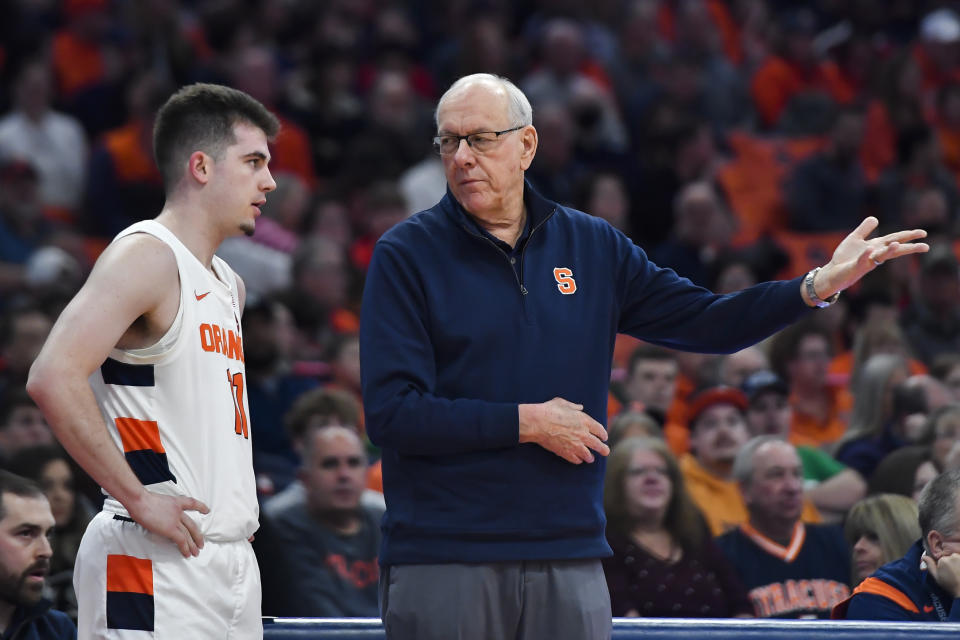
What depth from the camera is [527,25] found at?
11.8 m

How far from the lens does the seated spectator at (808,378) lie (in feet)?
24.9

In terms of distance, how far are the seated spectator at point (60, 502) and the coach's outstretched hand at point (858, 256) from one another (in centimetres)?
282

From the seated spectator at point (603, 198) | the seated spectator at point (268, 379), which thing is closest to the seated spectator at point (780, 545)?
the seated spectator at point (268, 379)

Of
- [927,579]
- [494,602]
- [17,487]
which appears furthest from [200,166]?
[927,579]

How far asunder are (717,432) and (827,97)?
561 cm

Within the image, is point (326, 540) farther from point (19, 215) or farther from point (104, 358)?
point (19, 215)

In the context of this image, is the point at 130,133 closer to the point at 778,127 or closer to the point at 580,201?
the point at 580,201

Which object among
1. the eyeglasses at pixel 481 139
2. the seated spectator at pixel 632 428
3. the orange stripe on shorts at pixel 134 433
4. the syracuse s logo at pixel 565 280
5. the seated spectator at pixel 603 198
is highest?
the seated spectator at pixel 603 198

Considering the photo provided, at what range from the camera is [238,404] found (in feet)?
10.1

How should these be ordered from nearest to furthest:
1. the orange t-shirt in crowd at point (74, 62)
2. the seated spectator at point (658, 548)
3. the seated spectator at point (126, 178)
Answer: the seated spectator at point (658, 548) < the seated spectator at point (126, 178) < the orange t-shirt in crowd at point (74, 62)

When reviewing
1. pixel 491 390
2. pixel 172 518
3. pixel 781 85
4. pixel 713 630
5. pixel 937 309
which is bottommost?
pixel 713 630

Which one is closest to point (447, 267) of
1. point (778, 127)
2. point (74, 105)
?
point (74, 105)

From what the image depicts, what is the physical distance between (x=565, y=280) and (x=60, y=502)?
2.69 metres

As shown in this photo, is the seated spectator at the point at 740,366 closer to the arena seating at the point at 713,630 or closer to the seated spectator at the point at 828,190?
the seated spectator at the point at 828,190
